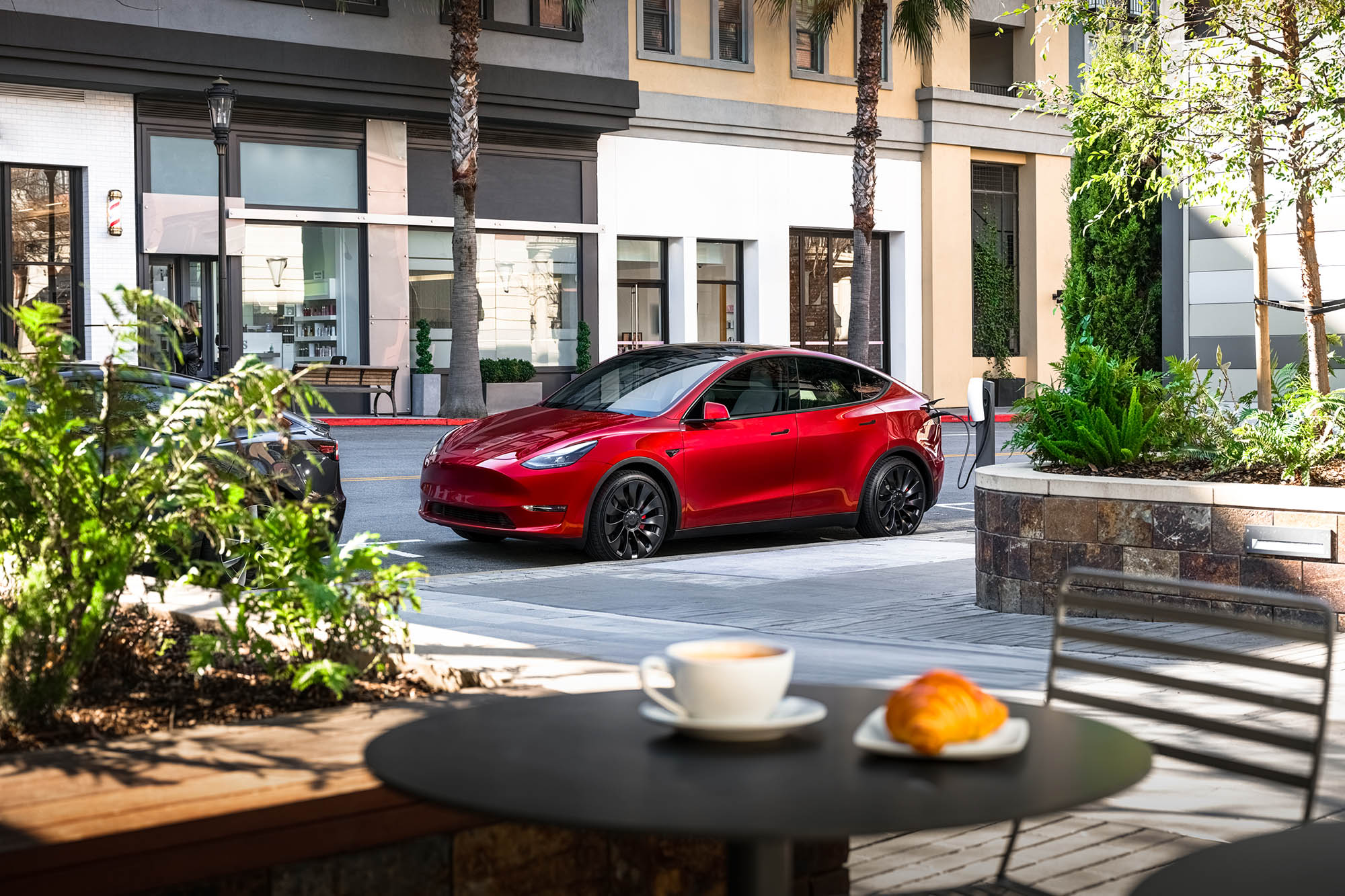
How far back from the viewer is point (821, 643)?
8.00m

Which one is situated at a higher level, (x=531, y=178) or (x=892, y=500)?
(x=531, y=178)

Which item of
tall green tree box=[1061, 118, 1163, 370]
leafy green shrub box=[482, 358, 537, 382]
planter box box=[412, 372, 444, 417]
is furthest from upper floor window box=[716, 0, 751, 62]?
tall green tree box=[1061, 118, 1163, 370]

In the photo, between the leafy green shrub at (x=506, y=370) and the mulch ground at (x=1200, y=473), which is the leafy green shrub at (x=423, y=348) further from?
the mulch ground at (x=1200, y=473)

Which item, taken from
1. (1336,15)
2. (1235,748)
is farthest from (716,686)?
(1336,15)

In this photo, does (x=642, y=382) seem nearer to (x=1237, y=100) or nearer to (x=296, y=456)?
(x=296, y=456)

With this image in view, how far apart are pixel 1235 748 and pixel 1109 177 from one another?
7444 mm

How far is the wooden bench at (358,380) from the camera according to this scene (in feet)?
96.7

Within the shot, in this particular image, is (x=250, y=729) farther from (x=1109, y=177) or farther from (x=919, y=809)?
Answer: (x=1109, y=177)

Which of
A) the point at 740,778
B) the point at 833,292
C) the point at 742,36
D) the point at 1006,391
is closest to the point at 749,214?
the point at 833,292

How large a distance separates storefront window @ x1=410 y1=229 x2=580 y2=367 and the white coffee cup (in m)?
28.9

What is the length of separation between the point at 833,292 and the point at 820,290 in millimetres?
382

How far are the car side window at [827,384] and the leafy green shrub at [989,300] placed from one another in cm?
2780

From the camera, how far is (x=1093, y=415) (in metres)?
9.67

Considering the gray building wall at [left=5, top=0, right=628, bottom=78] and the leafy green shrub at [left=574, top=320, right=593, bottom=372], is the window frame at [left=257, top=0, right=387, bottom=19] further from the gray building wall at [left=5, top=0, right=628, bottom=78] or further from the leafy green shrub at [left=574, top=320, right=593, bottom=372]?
the leafy green shrub at [left=574, top=320, right=593, bottom=372]
